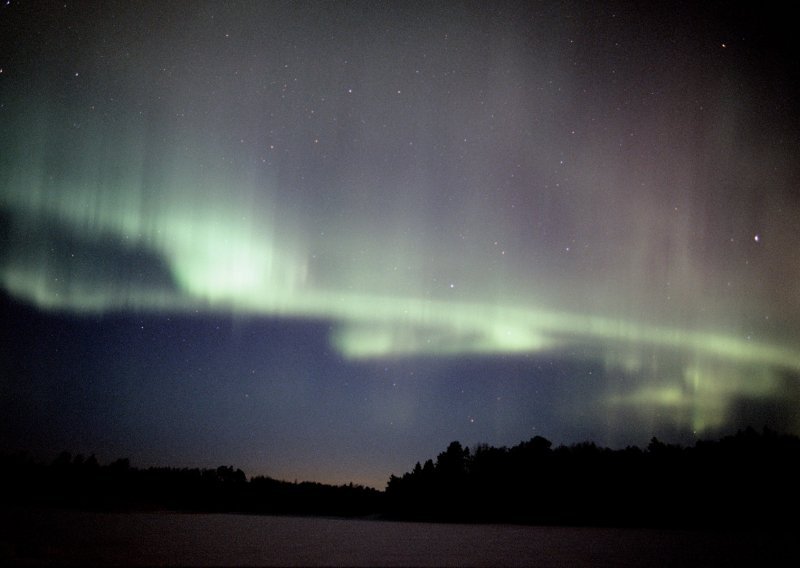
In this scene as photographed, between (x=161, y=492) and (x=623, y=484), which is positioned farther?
(x=161, y=492)

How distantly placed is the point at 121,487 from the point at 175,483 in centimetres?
1075

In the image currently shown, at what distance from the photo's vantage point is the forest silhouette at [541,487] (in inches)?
3174

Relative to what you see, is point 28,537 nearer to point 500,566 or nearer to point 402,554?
point 402,554

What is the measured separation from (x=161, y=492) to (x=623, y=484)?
310 feet

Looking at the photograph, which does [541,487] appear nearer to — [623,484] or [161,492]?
[623,484]

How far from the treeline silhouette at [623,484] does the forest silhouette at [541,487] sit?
0.47 feet

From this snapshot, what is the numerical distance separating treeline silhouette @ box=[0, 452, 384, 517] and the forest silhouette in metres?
0.22

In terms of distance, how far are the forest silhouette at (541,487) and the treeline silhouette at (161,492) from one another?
0.73ft

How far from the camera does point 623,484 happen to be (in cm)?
8850

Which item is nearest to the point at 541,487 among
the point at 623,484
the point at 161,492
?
the point at 623,484

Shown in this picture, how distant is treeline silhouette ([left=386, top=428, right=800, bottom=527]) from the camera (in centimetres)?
7962

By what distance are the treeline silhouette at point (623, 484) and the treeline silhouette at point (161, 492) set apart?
106ft

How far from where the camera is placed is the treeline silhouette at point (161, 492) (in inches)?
4503

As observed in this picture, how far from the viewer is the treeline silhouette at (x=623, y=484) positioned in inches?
3135
